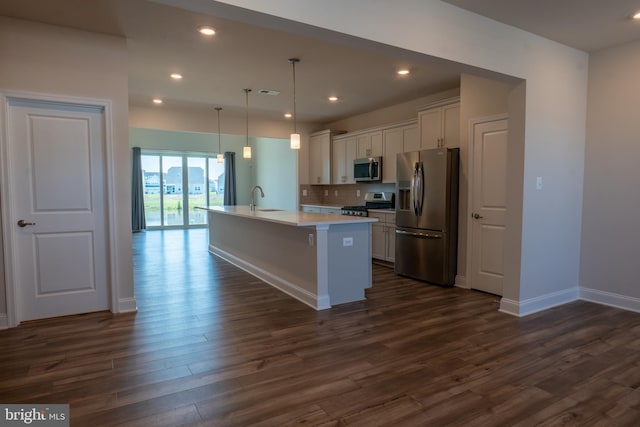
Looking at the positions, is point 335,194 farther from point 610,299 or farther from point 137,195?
point 137,195

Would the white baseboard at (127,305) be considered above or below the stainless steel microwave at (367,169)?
below

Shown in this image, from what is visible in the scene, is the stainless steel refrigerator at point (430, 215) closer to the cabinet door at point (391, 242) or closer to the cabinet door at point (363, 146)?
the cabinet door at point (391, 242)

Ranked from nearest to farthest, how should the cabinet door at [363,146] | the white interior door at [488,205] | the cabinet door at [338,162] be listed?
the white interior door at [488,205] < the cabinet door at [363,146] < the cabinet door at [338,162]

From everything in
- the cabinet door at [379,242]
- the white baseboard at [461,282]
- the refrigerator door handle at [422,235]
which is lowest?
the white baseboard at [461,282]

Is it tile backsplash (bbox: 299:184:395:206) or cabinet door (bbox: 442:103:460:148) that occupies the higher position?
cabinet door (bbox: 442:103:460:148)

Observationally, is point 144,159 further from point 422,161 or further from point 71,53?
point 422,161

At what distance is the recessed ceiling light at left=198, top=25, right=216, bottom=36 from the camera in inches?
136

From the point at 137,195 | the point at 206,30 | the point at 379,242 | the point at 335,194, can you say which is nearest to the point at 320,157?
the point at 335,194

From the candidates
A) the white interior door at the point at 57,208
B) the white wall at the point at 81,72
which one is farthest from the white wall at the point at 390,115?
the white interior door at the point at 57,208

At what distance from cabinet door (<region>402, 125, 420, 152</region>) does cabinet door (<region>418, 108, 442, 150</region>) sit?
353mm

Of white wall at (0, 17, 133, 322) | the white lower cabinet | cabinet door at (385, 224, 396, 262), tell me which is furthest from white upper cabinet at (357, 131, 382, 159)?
white wall at (0, 17, 133, 322)

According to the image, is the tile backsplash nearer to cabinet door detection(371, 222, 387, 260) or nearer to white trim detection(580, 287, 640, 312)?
cabinet door detection(371, 222, 387, 260)

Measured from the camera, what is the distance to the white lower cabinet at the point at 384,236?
5.95 m

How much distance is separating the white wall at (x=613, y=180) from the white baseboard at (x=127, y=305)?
4.76 metres
